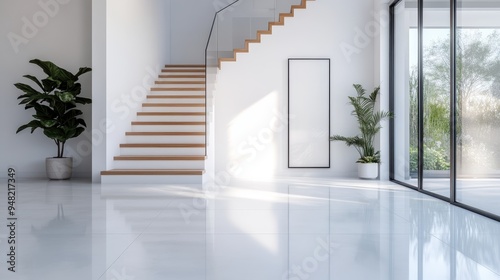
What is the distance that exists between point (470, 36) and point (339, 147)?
4301 millimetres

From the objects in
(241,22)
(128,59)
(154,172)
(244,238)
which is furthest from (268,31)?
(244,238)

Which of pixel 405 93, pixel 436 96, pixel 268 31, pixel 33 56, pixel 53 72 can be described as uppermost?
pixel 268 31

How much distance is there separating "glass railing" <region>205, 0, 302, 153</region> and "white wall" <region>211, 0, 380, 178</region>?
0.24m

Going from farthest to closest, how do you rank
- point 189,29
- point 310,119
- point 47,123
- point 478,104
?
point 189,29, point 310,119, point 47,123, point 478,104

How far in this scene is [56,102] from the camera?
25.2 ft

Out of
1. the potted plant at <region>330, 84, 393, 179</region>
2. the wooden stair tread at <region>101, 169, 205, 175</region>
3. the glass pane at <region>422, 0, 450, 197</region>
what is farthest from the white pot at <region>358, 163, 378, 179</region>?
the wooden stair tread at <region>101, 169, 205, 175</region>

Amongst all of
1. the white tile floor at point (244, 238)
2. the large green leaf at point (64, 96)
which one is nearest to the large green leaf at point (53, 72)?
the large green leaf at point (64, 96)

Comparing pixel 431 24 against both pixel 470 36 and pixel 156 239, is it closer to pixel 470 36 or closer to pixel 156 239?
pixel 470 36

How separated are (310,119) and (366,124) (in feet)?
3.90

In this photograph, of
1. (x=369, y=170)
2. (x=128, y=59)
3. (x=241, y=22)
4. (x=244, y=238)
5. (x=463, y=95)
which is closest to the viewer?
(x=244, y=238)

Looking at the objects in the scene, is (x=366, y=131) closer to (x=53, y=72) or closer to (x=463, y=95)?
(x=463, y=95)

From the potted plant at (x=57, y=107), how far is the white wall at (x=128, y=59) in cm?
50

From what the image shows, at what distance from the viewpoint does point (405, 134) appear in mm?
7570

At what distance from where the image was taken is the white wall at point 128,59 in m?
7.68
